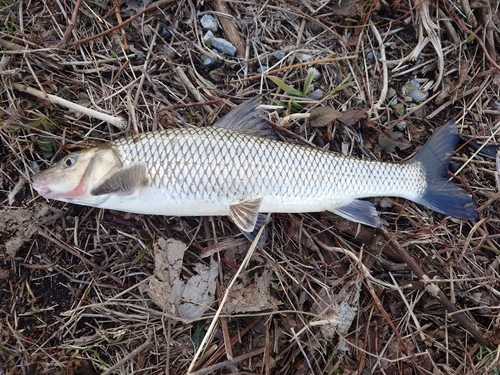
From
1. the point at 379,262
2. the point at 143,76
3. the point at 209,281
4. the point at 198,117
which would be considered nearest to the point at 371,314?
the point at 379,262

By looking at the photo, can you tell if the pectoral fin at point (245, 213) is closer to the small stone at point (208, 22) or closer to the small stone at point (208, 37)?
the small stone at point (208, 37)

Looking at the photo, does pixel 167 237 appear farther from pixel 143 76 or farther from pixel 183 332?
pixel 143 76

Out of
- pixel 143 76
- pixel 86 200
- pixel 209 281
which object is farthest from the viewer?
pixel 143 76

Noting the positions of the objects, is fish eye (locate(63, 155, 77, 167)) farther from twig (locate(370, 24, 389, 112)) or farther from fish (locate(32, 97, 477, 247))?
twig (locate(370, 24, 389, 112))

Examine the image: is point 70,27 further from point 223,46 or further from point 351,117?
point 351,117

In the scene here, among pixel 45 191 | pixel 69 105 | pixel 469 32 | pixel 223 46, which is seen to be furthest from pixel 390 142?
pixel 45 191

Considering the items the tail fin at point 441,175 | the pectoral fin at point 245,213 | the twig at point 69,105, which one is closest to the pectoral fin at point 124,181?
the twig at point 69,105

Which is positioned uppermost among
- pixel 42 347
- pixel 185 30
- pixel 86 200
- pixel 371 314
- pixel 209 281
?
pixel 185 30
